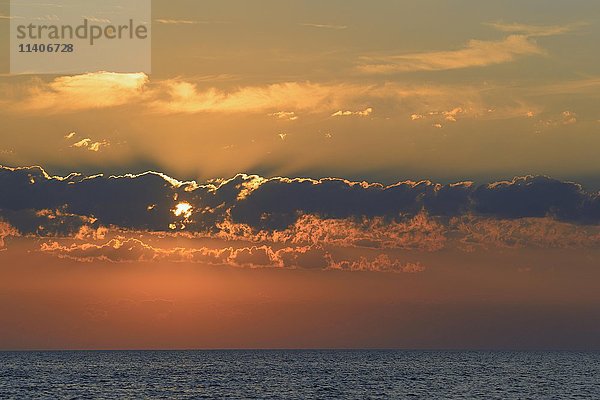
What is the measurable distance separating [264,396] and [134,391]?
27183mm

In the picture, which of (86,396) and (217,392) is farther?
(217,392)

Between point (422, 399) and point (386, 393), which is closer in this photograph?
point (422, 399)

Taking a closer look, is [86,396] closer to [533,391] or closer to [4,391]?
[4,391]

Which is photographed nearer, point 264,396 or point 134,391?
point 264,396

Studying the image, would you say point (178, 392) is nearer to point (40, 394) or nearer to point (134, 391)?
point (134, 391)

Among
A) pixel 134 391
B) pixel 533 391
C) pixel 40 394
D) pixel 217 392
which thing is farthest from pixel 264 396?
pixel 533 391

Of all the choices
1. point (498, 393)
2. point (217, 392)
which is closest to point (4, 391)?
point (217, 392)

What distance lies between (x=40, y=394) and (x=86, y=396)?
9.97 m

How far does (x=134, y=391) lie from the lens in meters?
192

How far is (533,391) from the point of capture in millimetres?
195875

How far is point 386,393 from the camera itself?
7392 inches

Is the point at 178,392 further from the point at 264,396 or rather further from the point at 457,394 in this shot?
the point at 457,394

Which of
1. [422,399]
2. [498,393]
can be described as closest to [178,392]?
[422,399]

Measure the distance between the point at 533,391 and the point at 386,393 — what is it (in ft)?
97.4
